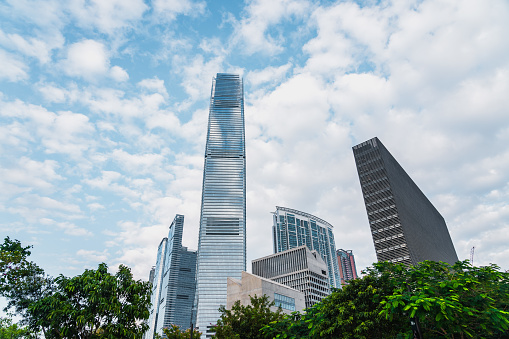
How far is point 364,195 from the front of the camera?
134 m

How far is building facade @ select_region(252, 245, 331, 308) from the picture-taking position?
518ft

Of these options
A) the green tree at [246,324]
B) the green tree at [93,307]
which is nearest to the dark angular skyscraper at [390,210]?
the green tree at [246,324]

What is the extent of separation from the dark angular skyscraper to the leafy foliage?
106266mm

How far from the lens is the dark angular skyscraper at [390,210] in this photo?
119062 millimetres

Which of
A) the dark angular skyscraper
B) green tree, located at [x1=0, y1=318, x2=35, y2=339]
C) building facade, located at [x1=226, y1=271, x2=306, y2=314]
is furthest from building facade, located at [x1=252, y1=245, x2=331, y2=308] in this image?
green tree, located at [x1=0, y1=318, x2=35, y2=339]

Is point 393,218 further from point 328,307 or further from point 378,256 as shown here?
point 328,307

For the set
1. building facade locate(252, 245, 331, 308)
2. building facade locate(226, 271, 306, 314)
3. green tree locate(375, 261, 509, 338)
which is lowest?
green tree locate(375, 261, 509, 338)

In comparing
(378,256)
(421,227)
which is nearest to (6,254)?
(378,256)

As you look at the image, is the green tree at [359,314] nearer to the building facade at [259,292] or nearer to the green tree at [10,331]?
the green tree at [10,331]

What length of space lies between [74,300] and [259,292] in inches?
2302

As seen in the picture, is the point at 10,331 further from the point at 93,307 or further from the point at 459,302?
the point at 459,302

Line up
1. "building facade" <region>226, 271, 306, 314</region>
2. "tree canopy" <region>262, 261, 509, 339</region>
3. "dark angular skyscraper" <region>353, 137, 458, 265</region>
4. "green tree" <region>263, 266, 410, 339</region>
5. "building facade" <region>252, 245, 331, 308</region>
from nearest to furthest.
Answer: "tree canopy" <region>262, 261, 509, 339</region> < "green tree" <region>263, 266, 410, 339</region> < "building facade" <region>226, 271, 306, 314</region> < "dark angular skyscraper" <region>353, 137, 458, 265</region> < "building facade" <region>252, 245, 331, 308</region>

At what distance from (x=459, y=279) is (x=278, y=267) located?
162 metres

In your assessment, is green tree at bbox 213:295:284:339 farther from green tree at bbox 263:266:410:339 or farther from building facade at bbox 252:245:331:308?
building facade at bbox 252:245:331:308
